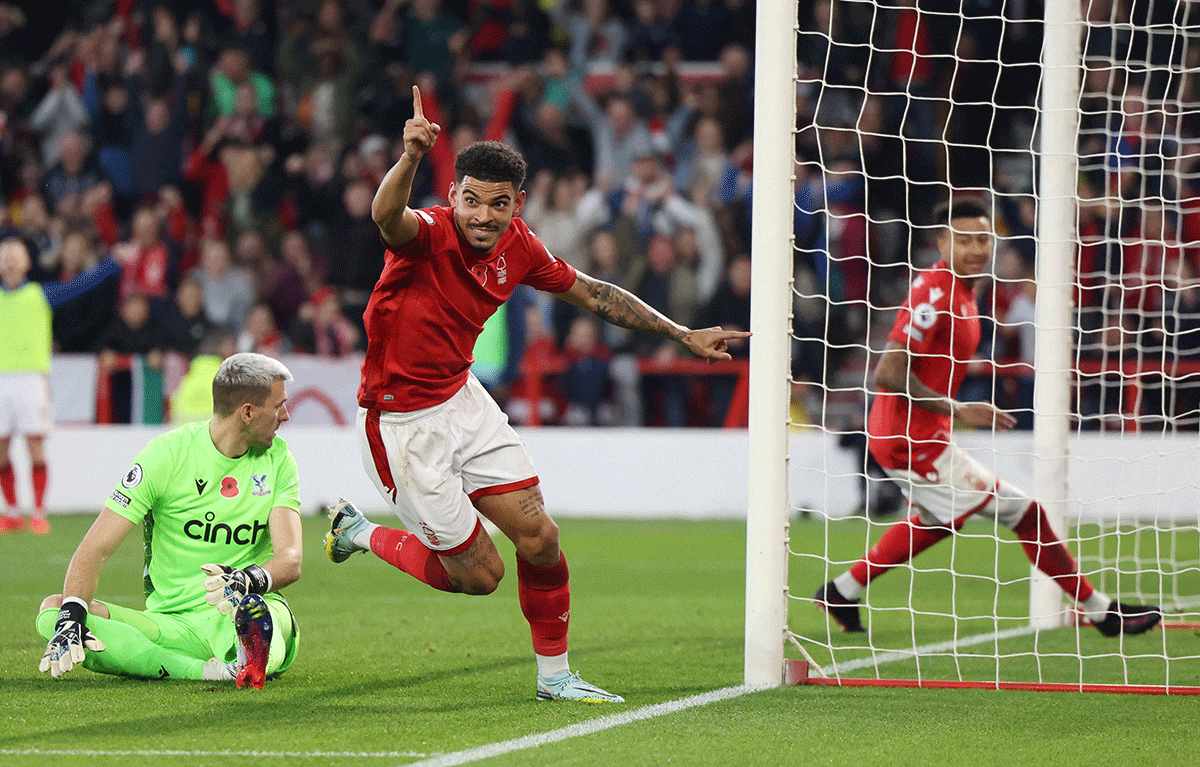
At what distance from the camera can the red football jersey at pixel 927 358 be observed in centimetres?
652

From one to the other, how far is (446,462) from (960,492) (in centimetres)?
262

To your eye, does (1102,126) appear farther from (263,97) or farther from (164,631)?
(164,631)

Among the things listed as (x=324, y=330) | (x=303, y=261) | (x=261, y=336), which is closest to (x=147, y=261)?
(x=303, y=261)

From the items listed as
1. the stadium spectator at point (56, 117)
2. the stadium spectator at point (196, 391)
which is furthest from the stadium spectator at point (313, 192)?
the stadium spectator at point (56, 117)

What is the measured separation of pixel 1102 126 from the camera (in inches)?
587

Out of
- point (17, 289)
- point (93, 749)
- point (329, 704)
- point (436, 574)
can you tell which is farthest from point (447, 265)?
point (17, 289)

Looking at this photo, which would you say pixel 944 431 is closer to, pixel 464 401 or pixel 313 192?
pixel 464 401

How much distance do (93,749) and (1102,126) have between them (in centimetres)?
1307

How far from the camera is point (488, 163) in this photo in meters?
4.89

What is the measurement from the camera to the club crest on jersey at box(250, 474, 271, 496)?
538 cm

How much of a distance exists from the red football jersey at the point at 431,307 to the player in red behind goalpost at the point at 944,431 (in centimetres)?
208

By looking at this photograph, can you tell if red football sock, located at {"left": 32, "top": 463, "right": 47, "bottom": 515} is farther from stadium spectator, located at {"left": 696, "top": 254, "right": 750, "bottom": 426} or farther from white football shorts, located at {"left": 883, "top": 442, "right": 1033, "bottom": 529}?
white football shorts, located at {"left": 883, "top": 442, "right": 1033, "bottom": 529}

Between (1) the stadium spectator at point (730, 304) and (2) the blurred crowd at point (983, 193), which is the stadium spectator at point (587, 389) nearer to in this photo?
(1) the stadium spectator at point (730, 304)

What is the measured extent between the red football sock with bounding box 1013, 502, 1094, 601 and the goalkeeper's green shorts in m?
3.28
